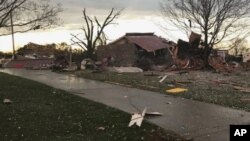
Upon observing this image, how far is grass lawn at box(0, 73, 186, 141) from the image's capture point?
6.80 metres

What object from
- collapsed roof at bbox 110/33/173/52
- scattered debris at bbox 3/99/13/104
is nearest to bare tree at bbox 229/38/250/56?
collapsed roof at bbox 110/33/173/52

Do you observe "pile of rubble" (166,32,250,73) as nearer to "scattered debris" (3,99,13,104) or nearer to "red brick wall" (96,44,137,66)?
"red brick wall" (96,44,137,66)

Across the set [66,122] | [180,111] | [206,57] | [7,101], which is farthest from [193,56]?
[66,122]

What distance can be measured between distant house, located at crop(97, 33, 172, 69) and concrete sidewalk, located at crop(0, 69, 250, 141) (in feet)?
50.3

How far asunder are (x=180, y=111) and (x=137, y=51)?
21.9m

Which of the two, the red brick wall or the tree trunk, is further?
the red brick wall

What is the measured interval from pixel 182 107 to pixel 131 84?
501 cm

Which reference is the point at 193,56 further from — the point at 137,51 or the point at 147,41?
the point at 147,41

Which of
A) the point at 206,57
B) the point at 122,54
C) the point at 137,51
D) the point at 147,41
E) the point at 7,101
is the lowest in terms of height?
the point at 7,101

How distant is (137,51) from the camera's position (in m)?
30.7

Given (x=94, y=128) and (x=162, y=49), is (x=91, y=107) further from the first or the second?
(x=162, y=49)

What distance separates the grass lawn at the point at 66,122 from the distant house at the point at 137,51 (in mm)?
17373

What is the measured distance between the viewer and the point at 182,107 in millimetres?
9406

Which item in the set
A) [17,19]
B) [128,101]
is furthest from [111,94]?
[17,19]
